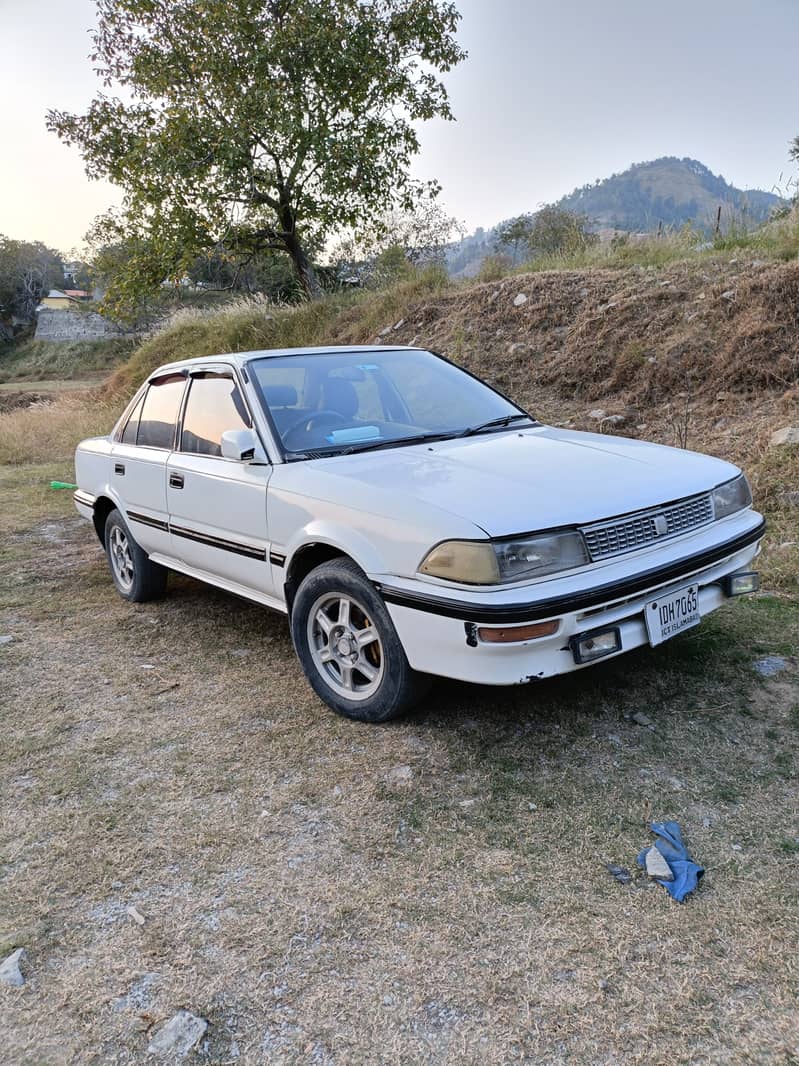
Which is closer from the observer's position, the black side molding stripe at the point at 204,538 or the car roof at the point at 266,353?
the black side molding stripe at the point at 204,538

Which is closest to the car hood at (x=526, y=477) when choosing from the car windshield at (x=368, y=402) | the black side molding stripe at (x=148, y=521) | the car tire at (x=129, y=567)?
the car windshield at (x=368, y=402)

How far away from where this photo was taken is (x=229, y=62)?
14219 millimetres

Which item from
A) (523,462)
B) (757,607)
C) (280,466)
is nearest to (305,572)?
(280,466)

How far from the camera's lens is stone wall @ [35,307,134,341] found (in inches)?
2436

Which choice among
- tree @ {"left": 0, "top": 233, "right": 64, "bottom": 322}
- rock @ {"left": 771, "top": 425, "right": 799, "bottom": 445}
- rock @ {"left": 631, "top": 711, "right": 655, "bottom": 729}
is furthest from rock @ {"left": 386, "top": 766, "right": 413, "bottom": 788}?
tree @ {"left": 0, "top": 233, "right": 64, "bottom": 322}

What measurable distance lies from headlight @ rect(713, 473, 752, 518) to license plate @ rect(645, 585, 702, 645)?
0.46m

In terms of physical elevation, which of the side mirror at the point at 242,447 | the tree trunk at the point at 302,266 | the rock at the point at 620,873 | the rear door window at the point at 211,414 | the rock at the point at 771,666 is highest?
the tree trunk at the point at 302,266

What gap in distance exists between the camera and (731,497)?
11.2ft

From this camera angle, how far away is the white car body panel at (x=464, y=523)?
8.77ft

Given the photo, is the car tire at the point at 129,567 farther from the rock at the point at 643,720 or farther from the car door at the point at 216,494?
the rock at the point at 643,720

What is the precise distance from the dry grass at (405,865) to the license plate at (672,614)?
405mm

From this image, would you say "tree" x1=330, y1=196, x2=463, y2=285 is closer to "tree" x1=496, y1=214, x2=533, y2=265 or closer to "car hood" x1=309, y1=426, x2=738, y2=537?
"car hood" x1=309, y1=426, x2=738, y2=537

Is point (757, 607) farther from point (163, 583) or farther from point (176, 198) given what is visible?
point (176, 198)

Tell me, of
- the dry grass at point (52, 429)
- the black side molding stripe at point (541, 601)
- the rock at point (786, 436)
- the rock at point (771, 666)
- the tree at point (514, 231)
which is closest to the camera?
the black side molding stripe at point (541, 601)
